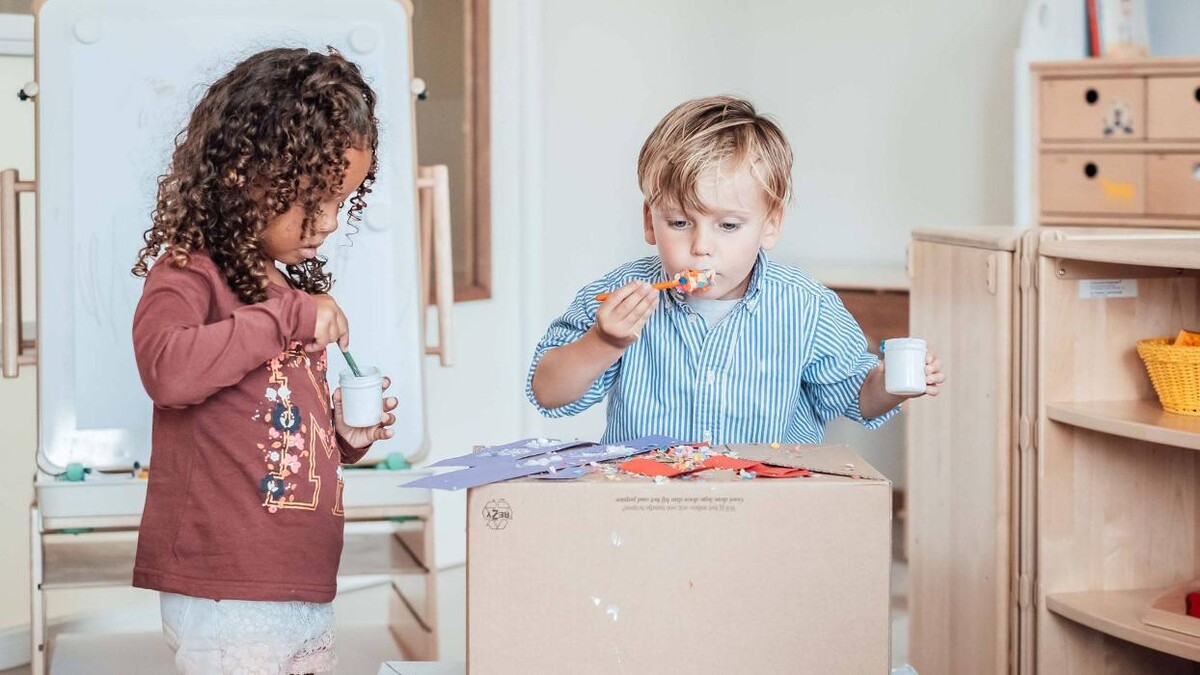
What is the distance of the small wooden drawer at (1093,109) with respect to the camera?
10.3 feet

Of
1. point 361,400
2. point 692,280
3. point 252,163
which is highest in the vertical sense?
point 252,163

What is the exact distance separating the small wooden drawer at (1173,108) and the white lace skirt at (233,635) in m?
2.38

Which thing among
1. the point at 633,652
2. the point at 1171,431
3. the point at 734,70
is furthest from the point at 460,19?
the point at 633,652

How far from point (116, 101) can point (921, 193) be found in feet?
8.40

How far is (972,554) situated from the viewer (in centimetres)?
220

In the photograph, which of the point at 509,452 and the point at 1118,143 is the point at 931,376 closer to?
the point at 509,452

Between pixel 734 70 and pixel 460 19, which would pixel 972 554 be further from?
pixel 734 70

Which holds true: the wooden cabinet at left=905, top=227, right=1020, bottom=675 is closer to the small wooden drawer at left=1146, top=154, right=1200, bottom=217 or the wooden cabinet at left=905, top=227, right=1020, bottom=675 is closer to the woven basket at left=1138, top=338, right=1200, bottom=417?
the woven basket at left=1138, top=338, right=1200, bottom=417

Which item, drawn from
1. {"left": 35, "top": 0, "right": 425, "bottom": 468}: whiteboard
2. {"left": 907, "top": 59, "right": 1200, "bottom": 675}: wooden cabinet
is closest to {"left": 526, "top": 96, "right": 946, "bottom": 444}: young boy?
{"left": 907, "top": 59, "right": 1200, "bottom": 675}: wooden cabinet

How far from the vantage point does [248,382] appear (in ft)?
4.64

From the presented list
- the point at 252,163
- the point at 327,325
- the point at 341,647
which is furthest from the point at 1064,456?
the point at 341,647

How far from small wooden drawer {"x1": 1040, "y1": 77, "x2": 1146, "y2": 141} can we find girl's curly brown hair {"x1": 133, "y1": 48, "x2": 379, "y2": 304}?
224cm

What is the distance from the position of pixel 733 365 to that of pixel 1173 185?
1.90m

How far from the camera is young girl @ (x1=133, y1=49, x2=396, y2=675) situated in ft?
4.60
